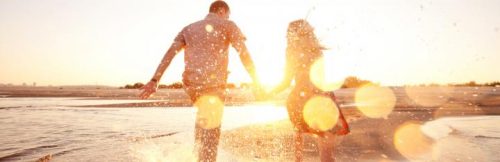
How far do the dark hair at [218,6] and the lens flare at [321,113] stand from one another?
1.39 meters

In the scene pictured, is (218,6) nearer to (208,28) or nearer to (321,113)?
(208,28)

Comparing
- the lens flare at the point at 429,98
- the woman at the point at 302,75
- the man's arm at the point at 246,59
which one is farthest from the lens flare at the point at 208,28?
the lens flare at the point at 429,98

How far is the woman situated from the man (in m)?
0.65

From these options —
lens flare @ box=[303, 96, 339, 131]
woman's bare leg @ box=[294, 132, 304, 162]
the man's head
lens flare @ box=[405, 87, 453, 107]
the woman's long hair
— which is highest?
the man's head

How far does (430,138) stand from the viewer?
9.38 metres

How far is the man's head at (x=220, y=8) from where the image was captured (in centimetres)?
406

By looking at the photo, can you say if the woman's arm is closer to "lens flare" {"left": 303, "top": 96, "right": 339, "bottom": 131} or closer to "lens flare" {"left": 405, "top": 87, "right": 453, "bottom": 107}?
"lens flare" {"left": 303, "top": 96, "right": 339, "bottom": 131}

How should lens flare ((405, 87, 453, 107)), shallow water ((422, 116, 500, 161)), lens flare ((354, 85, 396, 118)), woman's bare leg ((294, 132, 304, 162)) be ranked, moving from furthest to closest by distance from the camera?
lens flare ((405, 87, 453, 107)), lens flare ((354, 85, 396, 118)), shallow water ((422, 116, 500, 161)), woman's bare leg ((294, 132, 304, 162))

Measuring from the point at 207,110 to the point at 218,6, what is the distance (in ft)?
3.47

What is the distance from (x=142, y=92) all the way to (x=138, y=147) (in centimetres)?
454

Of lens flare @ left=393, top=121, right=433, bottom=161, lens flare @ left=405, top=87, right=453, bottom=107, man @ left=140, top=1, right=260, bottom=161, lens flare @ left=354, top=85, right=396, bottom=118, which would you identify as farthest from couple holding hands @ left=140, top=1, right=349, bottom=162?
lens flare @ left=405, top=87, right=453, bottom=107

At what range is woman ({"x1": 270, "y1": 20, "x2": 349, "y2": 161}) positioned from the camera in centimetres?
438

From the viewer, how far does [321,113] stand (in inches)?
177

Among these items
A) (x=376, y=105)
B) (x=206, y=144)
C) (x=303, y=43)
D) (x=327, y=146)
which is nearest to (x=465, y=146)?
(x=327, y=146)
